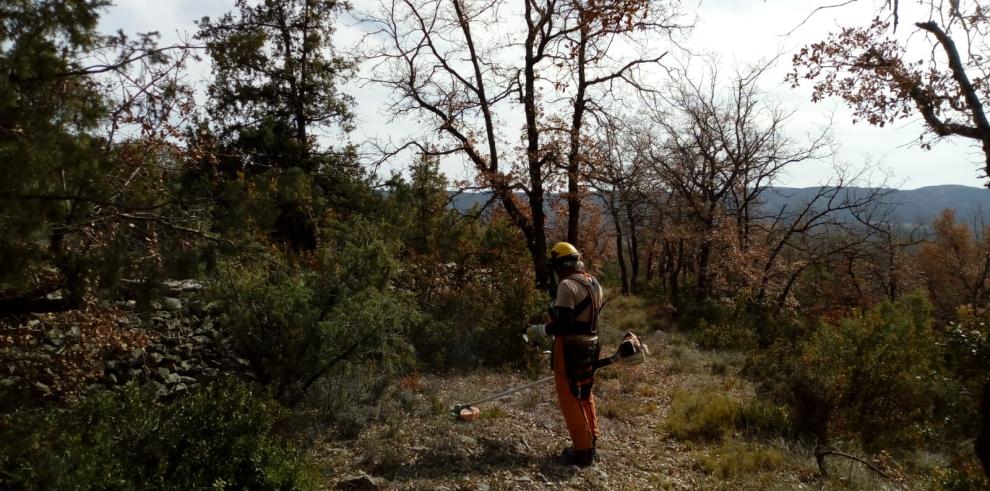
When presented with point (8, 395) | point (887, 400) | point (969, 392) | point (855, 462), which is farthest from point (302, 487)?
point (887, 400)

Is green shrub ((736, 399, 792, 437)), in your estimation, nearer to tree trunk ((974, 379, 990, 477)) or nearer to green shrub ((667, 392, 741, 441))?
green shrub ((667, 392, 741, 441))

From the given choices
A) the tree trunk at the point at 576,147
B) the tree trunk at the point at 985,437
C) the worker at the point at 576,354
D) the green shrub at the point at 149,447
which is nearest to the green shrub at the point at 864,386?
the tree trunk at the point at 985,437

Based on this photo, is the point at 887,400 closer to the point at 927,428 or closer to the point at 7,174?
the point at 927,428

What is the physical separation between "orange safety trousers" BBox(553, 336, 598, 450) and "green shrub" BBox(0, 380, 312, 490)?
2.31 m

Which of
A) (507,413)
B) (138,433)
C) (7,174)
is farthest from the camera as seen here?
(507,413)

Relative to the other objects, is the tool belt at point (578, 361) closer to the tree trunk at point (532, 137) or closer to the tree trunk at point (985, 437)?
the tree trunk at point (985, 437)

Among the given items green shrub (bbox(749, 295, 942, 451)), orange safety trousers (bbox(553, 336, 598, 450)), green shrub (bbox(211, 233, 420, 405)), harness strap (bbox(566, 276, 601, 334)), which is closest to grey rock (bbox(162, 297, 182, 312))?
green shrub (bbox(211, 233, 420, 405))

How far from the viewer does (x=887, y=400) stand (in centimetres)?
729

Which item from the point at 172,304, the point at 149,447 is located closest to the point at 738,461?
the point at 149,447

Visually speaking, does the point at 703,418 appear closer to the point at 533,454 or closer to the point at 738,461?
the point at 738,461

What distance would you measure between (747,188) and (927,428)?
42.8 ft

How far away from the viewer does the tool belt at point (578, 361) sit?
512cm

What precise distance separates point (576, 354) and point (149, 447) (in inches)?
132

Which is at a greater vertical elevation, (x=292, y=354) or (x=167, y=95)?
(x=167, y=95)
